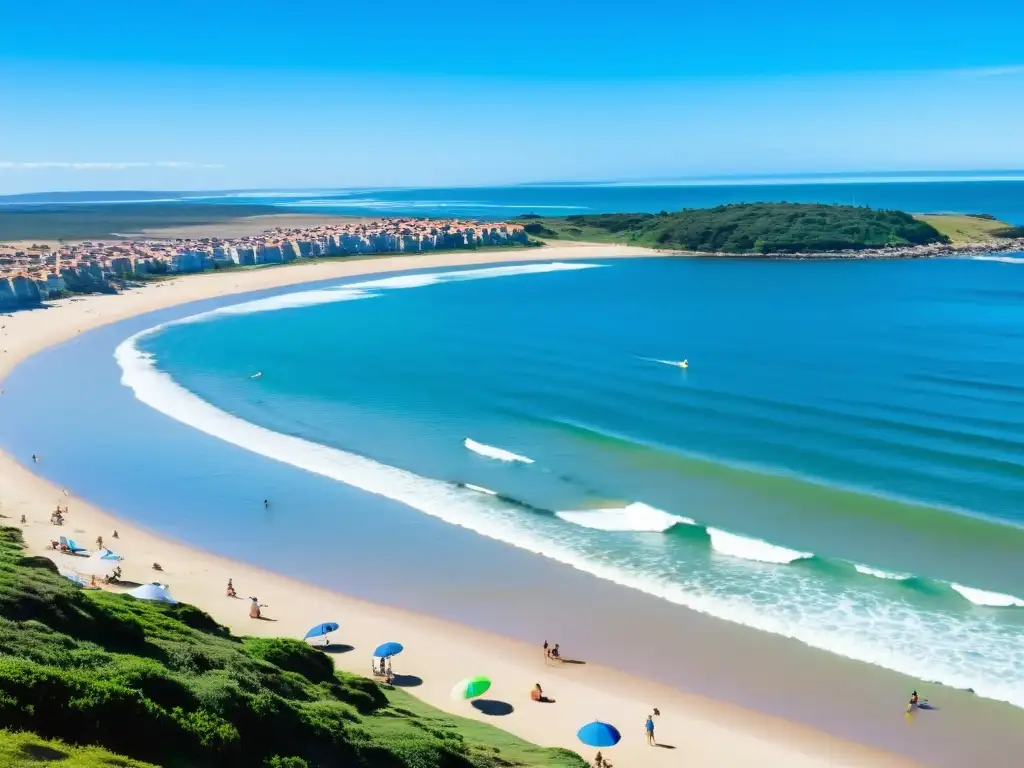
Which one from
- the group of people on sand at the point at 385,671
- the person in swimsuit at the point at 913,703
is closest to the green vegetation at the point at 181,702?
the group of people on sand at the point at 385,671

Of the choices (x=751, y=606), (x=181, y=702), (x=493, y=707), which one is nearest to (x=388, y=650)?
(x=493, y=707)

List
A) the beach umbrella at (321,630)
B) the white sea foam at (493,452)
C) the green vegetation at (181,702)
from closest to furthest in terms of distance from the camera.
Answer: the green vegetation at (181,702)
the beach umbrella at (321,630)
the white sea foam at (493,452)

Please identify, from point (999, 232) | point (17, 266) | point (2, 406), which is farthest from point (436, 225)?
point (2, 406)

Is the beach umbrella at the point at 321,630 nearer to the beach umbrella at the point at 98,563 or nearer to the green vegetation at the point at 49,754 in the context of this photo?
the beach umbrella at the point at 98,563

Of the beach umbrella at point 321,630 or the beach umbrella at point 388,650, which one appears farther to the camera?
the beach umbrella at point 321,630

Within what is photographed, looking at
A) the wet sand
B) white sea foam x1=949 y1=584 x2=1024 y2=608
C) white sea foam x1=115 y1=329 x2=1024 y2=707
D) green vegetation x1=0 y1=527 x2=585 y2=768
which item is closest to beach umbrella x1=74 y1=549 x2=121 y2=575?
the wet sand

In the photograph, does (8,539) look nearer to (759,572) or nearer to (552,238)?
(759,572)

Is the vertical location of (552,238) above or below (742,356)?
above

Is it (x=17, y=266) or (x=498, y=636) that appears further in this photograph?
(x=17, y=266)
